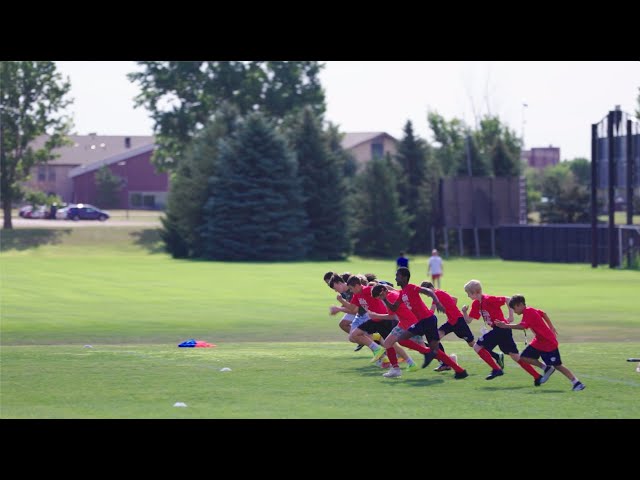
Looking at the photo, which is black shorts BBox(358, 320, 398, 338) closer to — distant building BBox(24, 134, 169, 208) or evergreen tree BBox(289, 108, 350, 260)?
evergreen tree BBox(289, 108, 350, 260)

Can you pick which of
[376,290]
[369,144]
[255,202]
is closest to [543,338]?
[376,290]

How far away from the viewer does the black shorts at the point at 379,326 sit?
2142cm

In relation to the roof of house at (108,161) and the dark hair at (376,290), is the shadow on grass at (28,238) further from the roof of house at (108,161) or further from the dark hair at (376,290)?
the dark hair at (376,290)

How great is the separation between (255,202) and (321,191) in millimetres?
6683

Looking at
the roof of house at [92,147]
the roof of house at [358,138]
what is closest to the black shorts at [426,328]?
the roof of house at [92,147]

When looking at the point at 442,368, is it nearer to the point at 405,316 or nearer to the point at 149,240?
the point at 405,316

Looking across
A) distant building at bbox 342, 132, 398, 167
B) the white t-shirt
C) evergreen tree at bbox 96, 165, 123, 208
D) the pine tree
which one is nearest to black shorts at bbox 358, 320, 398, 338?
the white t-shirt

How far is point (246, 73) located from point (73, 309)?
241 ft

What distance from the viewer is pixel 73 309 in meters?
38.7

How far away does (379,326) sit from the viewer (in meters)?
21.5

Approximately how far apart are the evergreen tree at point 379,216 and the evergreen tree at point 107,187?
46336 millimetres
